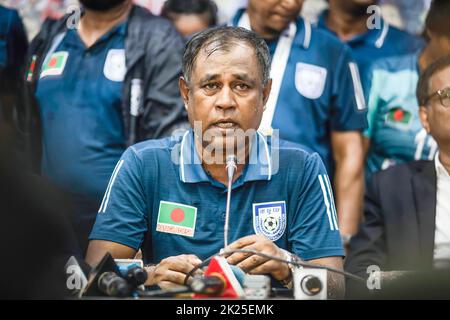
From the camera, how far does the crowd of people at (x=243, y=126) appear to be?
3.36m

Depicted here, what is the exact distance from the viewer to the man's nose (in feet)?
10.9

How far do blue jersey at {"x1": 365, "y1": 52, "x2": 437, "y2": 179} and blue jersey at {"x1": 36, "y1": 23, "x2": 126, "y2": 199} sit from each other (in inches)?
48.2

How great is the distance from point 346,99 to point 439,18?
2.32ft

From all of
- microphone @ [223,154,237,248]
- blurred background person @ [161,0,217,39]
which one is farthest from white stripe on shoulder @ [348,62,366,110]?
microphone @ [223,154,237,248]

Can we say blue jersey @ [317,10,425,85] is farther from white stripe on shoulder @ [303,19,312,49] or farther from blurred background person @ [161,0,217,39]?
blurred background person @ [161,0,217,39]

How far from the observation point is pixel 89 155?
4316 millimetres

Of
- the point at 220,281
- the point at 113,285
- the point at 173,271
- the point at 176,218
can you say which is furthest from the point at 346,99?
the point at 113,285

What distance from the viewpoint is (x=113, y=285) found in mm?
2684

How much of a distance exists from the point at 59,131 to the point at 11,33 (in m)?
0.62

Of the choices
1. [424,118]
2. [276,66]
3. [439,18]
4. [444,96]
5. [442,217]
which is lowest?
[442,217]

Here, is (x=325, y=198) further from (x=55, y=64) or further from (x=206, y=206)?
(x=55, y=64)

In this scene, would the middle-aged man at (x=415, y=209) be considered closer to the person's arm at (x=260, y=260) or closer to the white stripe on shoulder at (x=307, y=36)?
the white stripe on shoulder at (x=307, y=36)

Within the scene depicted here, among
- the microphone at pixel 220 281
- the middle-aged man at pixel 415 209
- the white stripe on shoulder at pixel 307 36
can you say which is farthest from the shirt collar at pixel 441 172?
the microphone at pixel 220 281
